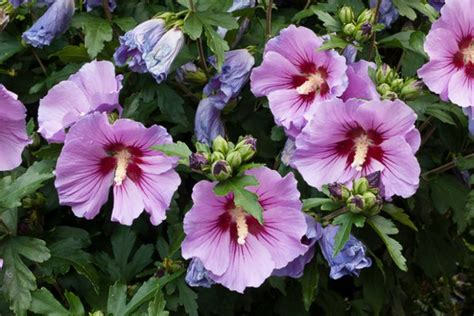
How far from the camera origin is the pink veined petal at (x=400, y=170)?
1529 mm

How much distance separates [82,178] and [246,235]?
1.15 ft

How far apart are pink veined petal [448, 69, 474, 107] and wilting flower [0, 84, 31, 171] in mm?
875

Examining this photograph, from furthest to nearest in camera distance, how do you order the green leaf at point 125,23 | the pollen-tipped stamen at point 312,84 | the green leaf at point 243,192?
the green leaf at point 125,23 < the pollen-tipped stamen at point 312,84 < the green leaf at point 243,192

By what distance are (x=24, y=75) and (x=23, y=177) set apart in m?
0.60

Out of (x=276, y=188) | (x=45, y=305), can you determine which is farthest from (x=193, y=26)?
(x=45, y=305)

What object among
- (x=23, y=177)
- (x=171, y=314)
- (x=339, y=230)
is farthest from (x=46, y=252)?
(x=339, y=230)

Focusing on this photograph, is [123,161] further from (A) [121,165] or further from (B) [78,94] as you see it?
(B) [78,94]

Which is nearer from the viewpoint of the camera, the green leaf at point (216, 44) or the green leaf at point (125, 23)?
the green leaf at point (216, 44)

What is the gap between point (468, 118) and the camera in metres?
1.77

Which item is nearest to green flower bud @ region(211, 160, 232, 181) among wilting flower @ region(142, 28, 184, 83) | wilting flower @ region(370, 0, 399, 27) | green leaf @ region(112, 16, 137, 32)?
wilting flower @ region(142, 28, 184, 83)

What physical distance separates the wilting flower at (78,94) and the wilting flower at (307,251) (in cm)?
47

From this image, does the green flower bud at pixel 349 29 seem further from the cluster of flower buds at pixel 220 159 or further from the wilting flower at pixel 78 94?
the wilting flower at pixel 78 94

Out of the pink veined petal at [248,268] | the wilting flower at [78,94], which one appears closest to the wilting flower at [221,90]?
the wilting flower at [78,94]

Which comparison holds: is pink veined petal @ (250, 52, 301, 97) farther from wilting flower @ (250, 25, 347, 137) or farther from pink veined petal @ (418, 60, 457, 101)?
pink veined petal @ (418, 60, 457, 101)
